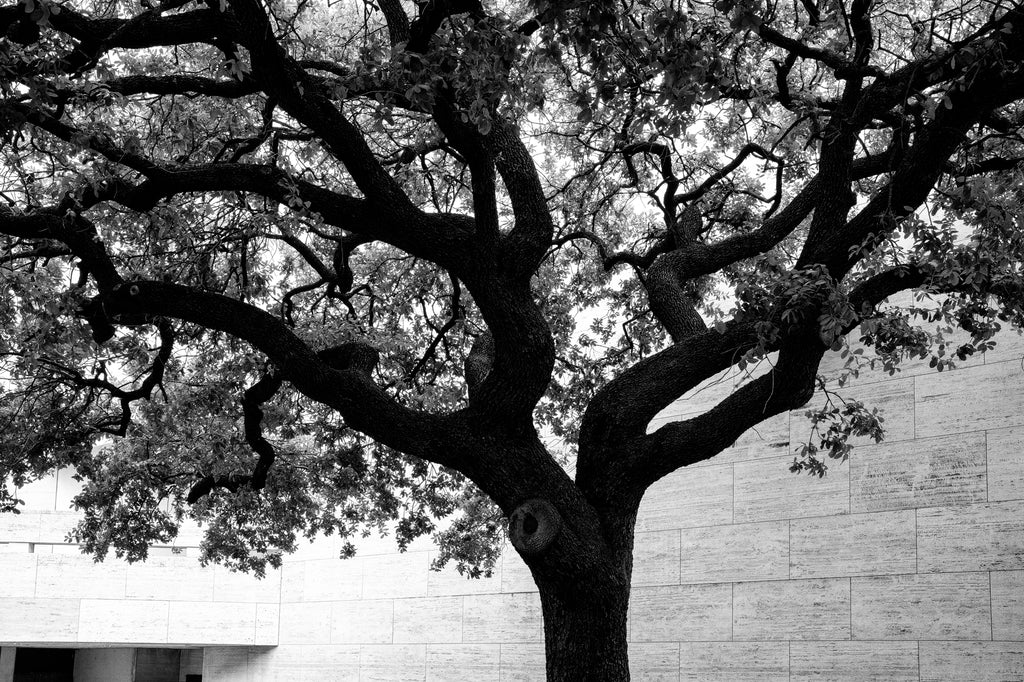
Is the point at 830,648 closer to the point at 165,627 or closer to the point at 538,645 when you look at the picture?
the point at 538,645

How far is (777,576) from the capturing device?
10.1 m

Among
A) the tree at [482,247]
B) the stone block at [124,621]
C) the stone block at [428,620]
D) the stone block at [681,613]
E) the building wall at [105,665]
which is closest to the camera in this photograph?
the tree at [482,247]

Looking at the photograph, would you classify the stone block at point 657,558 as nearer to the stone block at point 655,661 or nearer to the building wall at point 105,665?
the stone block at point 655,661

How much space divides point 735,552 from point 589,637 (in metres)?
4.88

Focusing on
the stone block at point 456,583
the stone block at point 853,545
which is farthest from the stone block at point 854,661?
the stone block at point 456,583

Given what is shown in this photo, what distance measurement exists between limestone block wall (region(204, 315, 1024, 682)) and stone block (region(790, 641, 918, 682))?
1 centimetres

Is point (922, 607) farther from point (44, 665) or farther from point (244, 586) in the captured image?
point (44, 665)

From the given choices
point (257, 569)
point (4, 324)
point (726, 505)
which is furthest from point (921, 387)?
point (4, 324)

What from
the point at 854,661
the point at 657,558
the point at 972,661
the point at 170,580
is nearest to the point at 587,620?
the point at 972,661

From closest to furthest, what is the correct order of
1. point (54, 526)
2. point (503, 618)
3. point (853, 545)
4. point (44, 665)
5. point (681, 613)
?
point (853, 545)
point (681, 613)
point (503, 618)
point (54, 526)
point (44, 665)

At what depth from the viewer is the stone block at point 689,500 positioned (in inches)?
426

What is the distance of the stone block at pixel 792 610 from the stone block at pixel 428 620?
14.3 feet

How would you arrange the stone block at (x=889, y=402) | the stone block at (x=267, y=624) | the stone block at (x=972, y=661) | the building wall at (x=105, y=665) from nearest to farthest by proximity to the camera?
1. the stone block at (x=972, y=661)
2. the stone block at (x=889, y=402)
3. the stone block at (x=267, y=624)
4. the building wall at (x=105, y=665)

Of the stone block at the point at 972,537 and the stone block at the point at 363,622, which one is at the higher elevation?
the stone block at the point at 972,537
